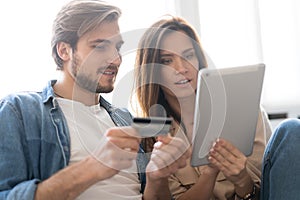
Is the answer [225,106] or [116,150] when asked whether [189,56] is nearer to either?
[225,106]

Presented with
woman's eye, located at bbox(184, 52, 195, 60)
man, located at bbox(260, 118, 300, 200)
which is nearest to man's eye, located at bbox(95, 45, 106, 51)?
woman's eye, located at bbox(184, 52, 195, 60)

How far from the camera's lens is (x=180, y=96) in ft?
4.34

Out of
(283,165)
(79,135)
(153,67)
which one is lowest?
(283,165)

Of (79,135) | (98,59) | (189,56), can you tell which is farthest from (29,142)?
(189,56)

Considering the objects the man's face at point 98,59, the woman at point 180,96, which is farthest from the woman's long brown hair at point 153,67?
the man's face at point 98,59

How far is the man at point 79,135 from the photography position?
39.5 inches

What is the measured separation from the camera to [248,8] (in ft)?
6.53

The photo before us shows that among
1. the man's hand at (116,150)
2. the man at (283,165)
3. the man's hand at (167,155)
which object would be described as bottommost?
the man at (283,165)

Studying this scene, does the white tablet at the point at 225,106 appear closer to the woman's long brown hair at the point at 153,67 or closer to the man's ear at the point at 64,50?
the woman's long brown hair at the point at 153,67

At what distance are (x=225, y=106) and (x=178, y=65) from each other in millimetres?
214

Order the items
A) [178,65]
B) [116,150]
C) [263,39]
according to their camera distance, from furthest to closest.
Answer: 1. [263,39]
2. [178,65]
3. [116,150]

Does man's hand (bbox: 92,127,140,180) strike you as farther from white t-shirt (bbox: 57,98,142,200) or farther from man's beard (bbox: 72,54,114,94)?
man's beard (bbox: 72,54,114,94)

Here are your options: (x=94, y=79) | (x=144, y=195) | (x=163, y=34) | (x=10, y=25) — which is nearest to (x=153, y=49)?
(x=163, y=34)

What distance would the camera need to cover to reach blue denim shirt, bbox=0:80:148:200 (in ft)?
3.44
